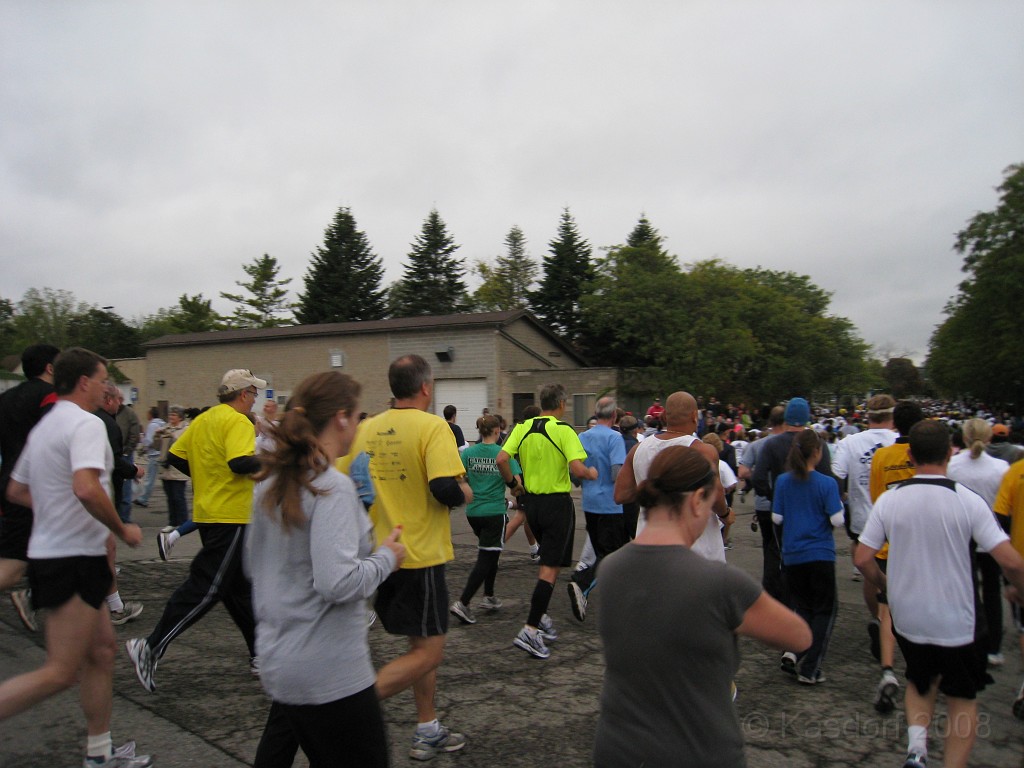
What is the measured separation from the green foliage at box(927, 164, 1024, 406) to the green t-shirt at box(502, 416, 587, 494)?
1802 inches

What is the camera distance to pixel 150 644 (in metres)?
4.53

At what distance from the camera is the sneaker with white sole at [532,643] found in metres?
5.34

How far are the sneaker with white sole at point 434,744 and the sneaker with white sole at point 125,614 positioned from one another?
3504mm

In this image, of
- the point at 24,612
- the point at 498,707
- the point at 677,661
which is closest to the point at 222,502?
the point at 498,707

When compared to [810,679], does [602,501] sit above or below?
above

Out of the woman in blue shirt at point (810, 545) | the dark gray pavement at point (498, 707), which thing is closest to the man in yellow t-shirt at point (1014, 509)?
the dark gray pavement at point (498, 707)

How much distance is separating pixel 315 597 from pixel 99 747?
2.06m

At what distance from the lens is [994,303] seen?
4541 centimetres

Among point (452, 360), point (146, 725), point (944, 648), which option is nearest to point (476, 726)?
point (146, 725)

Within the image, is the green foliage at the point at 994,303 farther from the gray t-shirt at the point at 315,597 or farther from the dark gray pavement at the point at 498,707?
the gray t-shirt at the point at 315,597

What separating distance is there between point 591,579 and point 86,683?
410 cm

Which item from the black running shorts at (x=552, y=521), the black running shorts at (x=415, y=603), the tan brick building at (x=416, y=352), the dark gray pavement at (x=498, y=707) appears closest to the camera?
the black running shorts at (x=415, y=603)

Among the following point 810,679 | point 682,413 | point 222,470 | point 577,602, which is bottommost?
point 810,679

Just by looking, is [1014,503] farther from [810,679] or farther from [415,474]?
[415,474]
